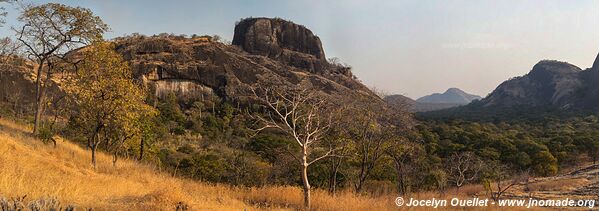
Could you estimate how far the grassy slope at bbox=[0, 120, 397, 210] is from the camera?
A: 6.82 metres

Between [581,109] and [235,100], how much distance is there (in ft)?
426

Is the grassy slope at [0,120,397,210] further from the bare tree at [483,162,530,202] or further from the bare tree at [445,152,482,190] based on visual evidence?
the bare tree at [445,152,482,190]

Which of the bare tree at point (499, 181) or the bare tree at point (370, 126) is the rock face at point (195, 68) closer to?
the bare tree at point (499, 181)

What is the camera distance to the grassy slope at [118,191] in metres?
6.82

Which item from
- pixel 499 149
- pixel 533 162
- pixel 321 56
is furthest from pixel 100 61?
pixel 321 56

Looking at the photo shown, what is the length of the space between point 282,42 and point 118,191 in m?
136

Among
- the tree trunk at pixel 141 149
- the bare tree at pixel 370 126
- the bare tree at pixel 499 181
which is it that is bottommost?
the bare tree at pixel 499 181

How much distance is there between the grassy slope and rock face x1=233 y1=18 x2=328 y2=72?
11423 cm

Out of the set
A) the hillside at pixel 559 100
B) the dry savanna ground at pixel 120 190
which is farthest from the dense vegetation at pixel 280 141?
the hillside at pixel 559 100

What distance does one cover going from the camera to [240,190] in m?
14.6

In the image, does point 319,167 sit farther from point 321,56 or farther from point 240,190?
point 321,56

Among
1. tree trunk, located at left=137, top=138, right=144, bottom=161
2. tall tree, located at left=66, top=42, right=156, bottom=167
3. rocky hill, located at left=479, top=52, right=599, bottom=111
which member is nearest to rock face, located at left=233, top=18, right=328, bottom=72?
tree trunk, located at left=137, top=138, right=144, bottom=161

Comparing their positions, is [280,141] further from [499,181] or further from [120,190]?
[120,190]

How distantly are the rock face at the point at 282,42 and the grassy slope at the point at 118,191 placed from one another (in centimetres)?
11423
